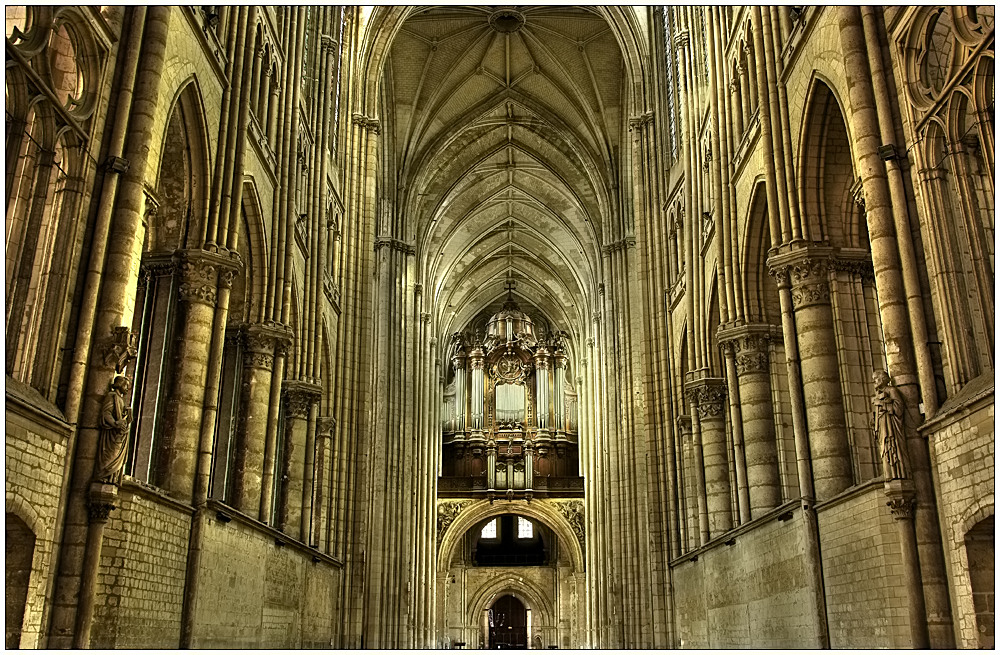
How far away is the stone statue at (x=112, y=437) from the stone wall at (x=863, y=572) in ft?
30.4

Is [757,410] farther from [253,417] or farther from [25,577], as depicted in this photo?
[25,577]

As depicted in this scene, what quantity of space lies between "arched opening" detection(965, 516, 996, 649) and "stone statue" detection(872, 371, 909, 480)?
3.61 feet

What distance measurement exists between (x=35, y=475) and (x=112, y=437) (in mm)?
1079

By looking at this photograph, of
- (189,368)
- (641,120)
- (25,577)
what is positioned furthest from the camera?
(641,120)

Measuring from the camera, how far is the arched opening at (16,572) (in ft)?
31.1

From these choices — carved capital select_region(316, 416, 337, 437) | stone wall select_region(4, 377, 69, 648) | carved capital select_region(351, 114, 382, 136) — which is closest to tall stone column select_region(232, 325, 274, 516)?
carved capital select_region(316, 416, 337, 437)

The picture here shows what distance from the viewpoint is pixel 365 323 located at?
2839 cm

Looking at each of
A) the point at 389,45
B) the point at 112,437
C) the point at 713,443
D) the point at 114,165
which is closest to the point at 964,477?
the point at 112,437

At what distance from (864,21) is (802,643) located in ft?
30.9

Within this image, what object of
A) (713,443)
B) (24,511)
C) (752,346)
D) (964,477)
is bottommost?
(24,511)

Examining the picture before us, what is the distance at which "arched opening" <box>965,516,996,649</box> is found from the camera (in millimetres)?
10148

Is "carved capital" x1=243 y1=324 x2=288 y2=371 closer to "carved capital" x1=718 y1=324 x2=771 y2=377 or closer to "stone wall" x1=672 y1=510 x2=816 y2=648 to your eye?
"carved capital" x1=718 y1=324 x2=771 y2=377

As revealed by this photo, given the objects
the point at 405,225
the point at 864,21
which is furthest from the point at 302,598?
the point at 405,225

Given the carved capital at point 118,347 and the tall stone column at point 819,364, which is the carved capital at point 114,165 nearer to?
the carved capital at point 118,347
